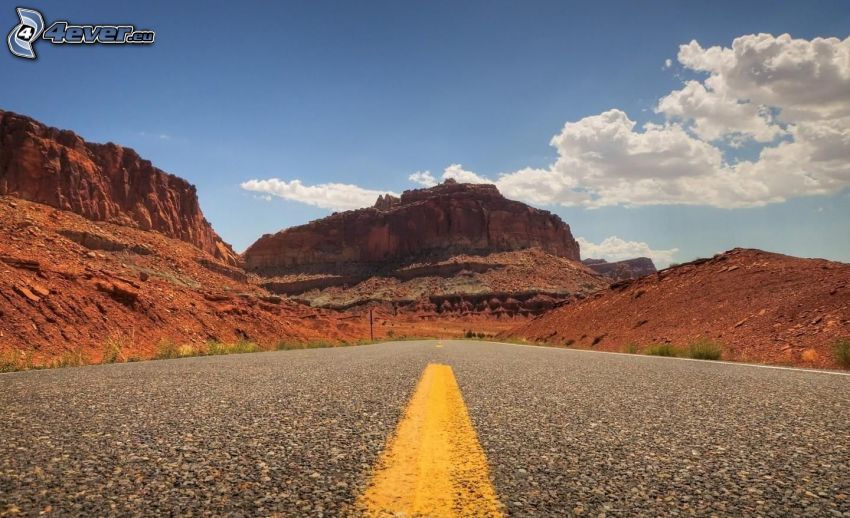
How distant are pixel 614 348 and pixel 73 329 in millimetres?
24279

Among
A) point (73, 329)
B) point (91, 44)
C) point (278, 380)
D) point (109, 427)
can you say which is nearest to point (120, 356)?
point (73, 329)

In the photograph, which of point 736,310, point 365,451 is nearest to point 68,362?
point 365,451

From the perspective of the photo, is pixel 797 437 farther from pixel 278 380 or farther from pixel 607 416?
pixel 278 380

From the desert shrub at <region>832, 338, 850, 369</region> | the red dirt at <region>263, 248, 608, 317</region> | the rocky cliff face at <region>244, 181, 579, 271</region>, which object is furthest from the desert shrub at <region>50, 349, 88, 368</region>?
the rocky cliff face at <region>244, 181, 579, 271</region>

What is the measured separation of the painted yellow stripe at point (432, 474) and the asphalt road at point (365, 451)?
0.07m

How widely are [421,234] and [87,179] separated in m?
76.3

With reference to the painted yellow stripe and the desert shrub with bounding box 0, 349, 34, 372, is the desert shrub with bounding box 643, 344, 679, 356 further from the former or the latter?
the desert shrub with bounding box 0, 349, 34, 372

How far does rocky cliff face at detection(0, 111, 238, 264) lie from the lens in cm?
5122

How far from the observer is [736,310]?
1931cm

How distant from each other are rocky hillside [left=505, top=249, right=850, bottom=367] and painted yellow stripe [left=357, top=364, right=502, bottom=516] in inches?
538

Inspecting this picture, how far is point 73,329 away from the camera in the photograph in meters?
13.4

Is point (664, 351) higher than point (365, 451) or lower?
lower

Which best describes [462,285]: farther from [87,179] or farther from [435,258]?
[87,179]

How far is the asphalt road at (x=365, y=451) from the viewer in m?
1.65
